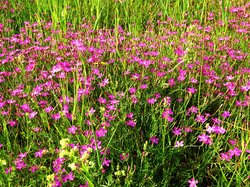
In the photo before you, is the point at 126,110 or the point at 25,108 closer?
the point at 25,108

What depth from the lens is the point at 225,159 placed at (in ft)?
6.70

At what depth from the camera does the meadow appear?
6.38 feet

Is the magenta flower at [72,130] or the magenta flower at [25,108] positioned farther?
the magenta flower at [25,108]

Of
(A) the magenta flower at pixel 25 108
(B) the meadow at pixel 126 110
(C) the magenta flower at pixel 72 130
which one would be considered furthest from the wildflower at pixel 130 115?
(A) the magenta flower at pixel 25 108

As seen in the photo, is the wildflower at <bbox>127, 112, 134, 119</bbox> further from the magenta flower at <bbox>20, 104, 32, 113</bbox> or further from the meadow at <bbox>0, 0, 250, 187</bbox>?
the magenta flower at <bbox>20, 104, 32, 113</bbox>

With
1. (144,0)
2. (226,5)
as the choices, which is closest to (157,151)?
(226,5)

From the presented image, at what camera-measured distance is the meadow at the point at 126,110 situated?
194 centimetres

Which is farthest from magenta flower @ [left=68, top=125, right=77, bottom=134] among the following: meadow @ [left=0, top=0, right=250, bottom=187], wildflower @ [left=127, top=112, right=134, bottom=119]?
wildflower @ [left=127, top=112, right=134, bottom=119]

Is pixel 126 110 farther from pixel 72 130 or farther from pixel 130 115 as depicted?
pixel 72 130

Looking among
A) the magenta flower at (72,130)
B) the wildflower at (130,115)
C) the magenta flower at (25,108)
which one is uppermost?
the magenta flower at (25,108)

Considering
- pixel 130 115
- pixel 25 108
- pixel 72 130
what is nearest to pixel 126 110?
pixel 130 115

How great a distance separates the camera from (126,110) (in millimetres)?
2344

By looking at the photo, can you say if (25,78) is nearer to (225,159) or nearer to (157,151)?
(157,151)

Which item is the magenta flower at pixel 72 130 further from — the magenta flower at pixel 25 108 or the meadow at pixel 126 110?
the magenta flower at pixel 25 108
